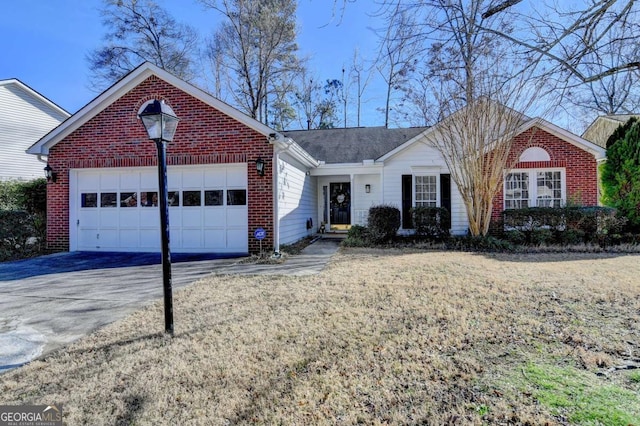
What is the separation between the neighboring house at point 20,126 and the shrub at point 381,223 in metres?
15.5

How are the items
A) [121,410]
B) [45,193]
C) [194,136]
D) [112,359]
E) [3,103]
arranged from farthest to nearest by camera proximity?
[3,103] → [45,193] → [194,136] → [112,359] → [121,410]

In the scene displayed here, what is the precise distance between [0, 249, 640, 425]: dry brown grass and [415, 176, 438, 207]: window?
281 inches

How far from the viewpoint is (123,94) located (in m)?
9.54

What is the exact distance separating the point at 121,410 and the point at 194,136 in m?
7.92

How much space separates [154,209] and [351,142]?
29.6ft

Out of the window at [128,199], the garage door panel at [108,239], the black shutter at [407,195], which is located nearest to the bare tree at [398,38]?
the window at [128,199]

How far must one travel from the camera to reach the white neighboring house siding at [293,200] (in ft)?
31.5

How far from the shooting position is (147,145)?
9.45 metres

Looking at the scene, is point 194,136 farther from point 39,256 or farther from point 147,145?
point 39,256

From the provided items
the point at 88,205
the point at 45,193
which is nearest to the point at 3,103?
the point at 45,193

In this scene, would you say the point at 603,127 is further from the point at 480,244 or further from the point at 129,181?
the point at 129,181

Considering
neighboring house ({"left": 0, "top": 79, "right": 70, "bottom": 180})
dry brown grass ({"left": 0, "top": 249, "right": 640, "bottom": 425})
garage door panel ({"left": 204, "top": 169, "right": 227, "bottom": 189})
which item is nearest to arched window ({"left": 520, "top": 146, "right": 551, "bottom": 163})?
dry brown grass ({"left": 0, "top": 249, "right": 640, "bottom": 425})

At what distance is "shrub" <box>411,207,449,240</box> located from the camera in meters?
11.2

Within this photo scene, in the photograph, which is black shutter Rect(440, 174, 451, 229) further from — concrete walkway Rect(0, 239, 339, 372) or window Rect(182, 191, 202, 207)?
window Rect(182, 191, 202, 207)
